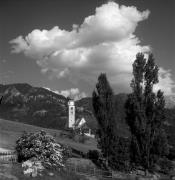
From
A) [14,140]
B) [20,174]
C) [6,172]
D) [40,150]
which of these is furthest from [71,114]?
[6,172]

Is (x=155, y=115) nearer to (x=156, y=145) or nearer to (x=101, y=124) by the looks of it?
(x=156, y=145)

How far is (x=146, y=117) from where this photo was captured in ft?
133

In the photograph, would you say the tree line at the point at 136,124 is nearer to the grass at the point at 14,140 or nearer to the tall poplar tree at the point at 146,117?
the tall poplar tree at the point at 146,117

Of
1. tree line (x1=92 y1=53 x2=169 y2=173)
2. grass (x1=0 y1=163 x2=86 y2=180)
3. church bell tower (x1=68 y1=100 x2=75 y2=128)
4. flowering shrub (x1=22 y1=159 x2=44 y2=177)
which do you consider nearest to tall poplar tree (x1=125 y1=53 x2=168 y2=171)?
tree line (x1=92 y1=53 x2=169 y2=173)

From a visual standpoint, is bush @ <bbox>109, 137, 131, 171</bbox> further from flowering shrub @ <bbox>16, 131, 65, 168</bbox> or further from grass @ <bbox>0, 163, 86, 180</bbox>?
flowering shrub @ <bbox>16, 131, 65, 168</bbox>

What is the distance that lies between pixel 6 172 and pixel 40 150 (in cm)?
430

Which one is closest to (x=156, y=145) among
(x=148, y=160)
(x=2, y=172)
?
(x=148, y=160)

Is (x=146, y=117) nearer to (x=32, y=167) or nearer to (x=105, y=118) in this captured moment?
Answer: (x=105, y=118)

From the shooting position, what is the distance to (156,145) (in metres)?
39.8

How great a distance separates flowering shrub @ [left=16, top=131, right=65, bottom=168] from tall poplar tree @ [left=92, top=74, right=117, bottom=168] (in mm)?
9045

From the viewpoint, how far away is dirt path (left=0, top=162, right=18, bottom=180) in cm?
2304

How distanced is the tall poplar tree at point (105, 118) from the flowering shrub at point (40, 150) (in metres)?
9.04

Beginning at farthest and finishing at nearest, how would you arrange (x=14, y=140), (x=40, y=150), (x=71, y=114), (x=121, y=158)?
1. (x=71, y=114)
2. (x=14, y=140)
3. (x=121, y=158)
4. (x=40, y=150)

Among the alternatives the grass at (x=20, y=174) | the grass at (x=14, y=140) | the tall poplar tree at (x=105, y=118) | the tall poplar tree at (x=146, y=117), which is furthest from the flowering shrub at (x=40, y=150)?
the grass at (x=14, y=140)
